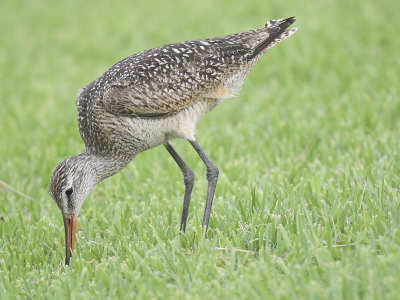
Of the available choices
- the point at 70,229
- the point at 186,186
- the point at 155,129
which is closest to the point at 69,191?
the point at 70,229

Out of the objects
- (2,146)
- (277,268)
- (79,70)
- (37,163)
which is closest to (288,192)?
(277,268)

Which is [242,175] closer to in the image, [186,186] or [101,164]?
[186,186]

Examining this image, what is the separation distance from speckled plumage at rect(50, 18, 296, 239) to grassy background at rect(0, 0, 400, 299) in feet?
1.93

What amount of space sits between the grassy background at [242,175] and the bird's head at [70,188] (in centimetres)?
22

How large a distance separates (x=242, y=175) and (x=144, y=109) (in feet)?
5.76

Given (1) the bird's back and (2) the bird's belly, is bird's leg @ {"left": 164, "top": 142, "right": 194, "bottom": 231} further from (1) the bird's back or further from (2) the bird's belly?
(1) the bird's back

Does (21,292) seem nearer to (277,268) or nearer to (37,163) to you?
(277,268)

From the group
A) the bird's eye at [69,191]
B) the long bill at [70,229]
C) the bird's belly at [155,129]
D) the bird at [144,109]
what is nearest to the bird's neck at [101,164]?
the bird at [144,109]

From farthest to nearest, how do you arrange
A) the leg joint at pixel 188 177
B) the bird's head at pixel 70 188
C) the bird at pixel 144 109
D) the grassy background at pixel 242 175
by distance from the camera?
the leg joint at pixel 188 177, the bird at pixel 144 109, the bird's head at pixel 70 188, the grassy background at pixel 242 175

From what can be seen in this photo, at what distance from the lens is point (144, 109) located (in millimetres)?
5102

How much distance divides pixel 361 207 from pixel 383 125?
2486 millimetres

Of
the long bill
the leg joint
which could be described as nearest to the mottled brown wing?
the leg joint

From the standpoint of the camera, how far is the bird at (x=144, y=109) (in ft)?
16.6

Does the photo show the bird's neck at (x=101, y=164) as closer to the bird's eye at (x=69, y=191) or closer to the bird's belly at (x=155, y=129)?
the bird's belly at (x=155, y=129)
